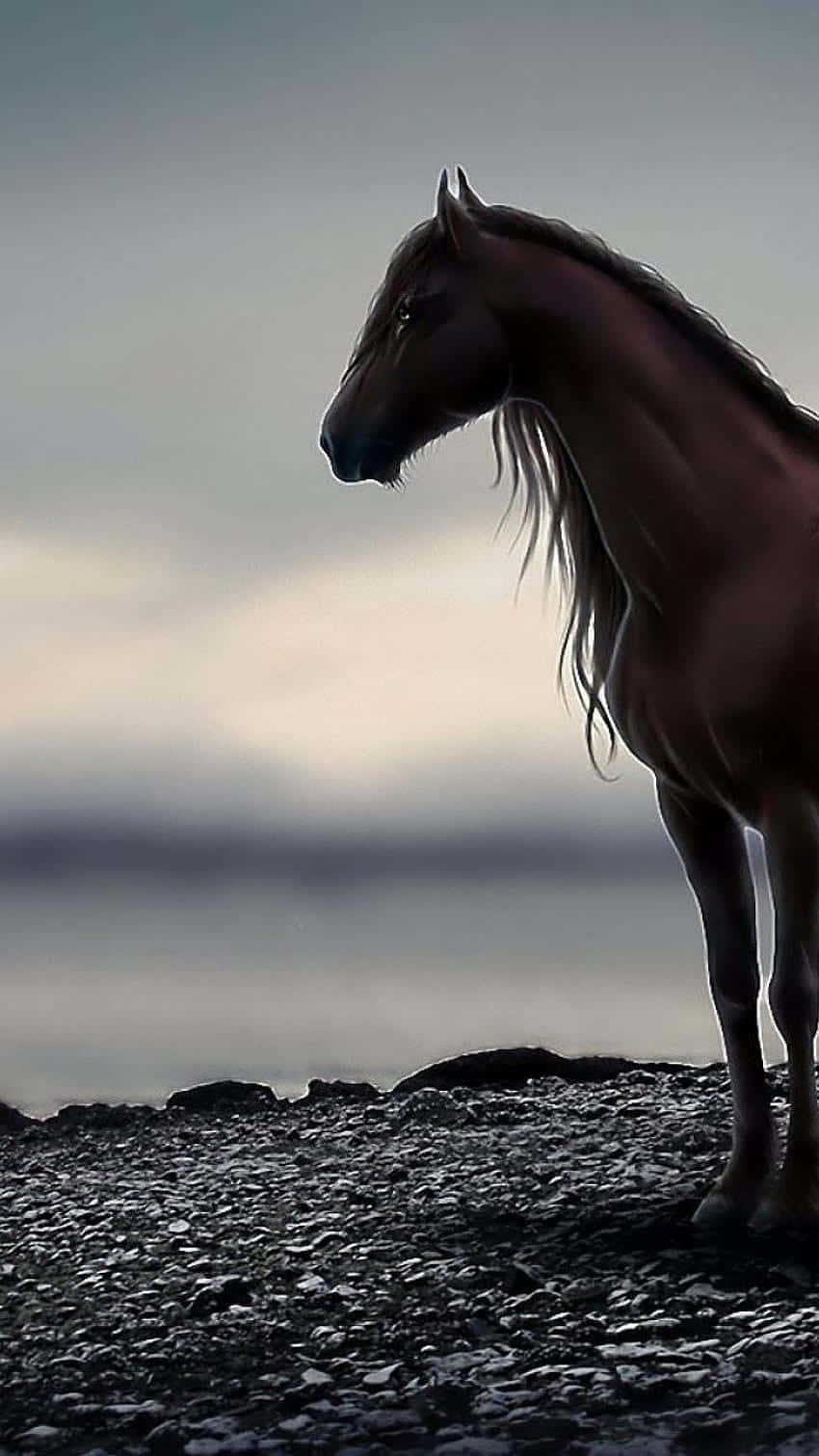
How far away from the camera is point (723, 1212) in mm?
5645

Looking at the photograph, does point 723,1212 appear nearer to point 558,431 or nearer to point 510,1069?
point 558,431

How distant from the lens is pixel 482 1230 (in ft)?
19.5

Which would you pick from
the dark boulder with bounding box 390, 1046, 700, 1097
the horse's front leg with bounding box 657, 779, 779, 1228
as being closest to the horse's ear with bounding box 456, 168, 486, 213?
the horse's front leg with bounding box 657, 779, 779, 1228

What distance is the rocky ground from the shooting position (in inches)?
171

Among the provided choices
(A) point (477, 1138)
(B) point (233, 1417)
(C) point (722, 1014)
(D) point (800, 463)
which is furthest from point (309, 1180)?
(D) point (800, 463)

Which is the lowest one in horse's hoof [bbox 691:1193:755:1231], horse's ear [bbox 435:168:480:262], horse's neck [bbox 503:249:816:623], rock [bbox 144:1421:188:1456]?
rock [bbox 144:1421:188:1456]

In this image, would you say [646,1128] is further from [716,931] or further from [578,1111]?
[716,931]

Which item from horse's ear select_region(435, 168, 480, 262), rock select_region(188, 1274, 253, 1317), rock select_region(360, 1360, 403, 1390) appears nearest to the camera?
rock select_region(360, 1360, 403, 1390)

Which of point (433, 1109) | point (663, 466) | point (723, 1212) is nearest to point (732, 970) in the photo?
point (723, 1212)

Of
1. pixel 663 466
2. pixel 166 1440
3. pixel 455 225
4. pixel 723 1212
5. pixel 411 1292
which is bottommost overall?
pixel 166 1440

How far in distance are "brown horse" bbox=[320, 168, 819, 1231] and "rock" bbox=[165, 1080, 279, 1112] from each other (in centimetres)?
392

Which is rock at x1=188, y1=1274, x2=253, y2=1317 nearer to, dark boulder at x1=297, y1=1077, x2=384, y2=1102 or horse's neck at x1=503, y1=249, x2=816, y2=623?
horse's neck at x1=503, y1=249, x2=816, y2=623

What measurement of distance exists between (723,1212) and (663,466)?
2.22 m

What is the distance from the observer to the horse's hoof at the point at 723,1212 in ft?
18.5
